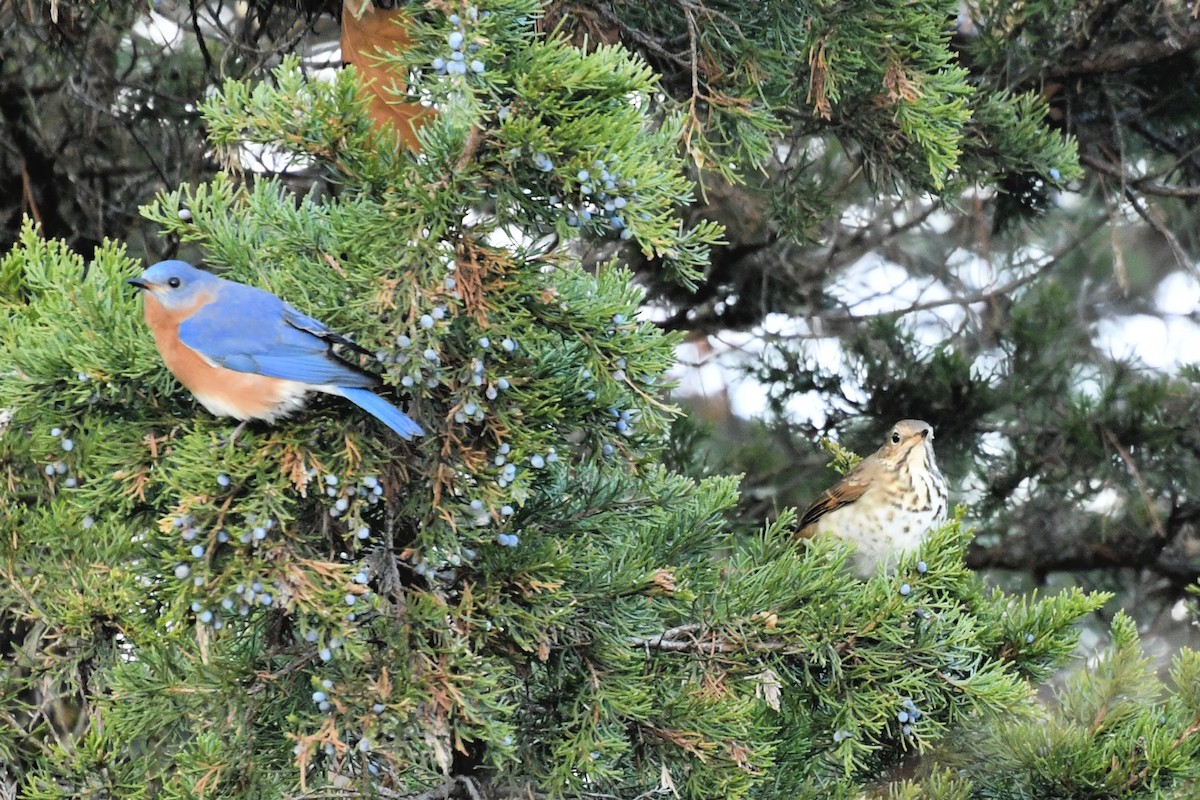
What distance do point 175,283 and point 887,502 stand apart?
2368 millimetres

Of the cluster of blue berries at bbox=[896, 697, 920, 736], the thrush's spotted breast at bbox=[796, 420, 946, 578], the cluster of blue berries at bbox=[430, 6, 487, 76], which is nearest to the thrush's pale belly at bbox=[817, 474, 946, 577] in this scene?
the thrush's spotted breast at bbox=[796, 420, 946, 578]

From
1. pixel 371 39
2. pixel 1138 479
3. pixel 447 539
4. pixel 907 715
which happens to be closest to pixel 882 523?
pixel 1138 479

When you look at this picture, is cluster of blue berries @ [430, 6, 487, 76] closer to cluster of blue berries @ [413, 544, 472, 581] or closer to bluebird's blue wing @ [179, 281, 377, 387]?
bluebird's blue wing @ [179, 281, 377, 387]

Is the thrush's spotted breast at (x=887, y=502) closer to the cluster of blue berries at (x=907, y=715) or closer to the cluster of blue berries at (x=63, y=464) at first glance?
the cluster of blue berries at (x=907, y=715)

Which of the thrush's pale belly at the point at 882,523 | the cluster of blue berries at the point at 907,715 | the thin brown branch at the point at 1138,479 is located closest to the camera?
the cluster of blue berries at the point at 907,715

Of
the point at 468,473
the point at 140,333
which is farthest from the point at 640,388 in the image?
the point at 140,333

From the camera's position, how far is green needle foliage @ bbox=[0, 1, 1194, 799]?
7.83ft

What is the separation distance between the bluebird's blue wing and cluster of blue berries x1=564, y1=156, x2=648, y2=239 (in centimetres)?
48

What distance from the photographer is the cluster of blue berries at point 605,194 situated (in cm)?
237

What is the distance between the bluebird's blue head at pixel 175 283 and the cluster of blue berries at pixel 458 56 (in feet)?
2.39

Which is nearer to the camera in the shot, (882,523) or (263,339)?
(263,339)

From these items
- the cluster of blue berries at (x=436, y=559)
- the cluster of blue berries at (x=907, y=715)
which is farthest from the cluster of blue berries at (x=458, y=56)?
the cluster of blue berries at (x=907, y=715)

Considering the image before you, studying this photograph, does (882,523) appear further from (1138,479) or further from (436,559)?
(436,559)

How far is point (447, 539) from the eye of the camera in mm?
2459
